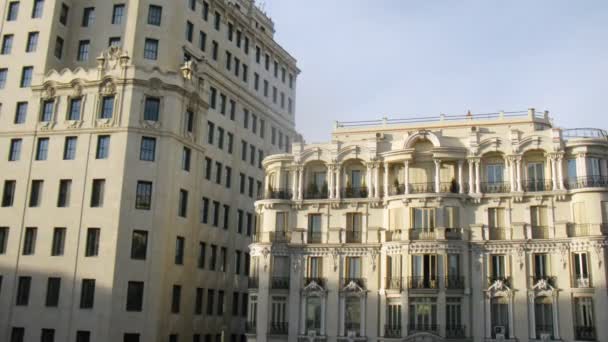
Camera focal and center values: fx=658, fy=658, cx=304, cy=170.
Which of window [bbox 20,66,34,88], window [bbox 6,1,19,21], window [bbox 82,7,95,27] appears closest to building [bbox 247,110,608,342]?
window [bbox 82,7,95,27]

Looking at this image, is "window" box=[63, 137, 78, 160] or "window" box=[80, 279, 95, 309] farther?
"window" box=[63, 137, 78, 160]

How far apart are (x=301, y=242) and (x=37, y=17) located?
114ft

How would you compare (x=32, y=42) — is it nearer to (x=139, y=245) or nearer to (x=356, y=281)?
(x=139, y=245)

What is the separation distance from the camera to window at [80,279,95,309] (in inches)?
2206

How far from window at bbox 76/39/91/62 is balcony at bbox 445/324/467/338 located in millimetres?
43020

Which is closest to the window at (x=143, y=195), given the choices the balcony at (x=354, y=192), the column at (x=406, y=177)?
the balcony at (x=354, y=192)

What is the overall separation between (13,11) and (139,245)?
2921cm

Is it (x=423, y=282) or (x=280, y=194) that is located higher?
(x=280, y=194)

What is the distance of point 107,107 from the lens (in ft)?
199

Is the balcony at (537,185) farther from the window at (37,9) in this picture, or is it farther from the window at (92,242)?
the window at (37,9)

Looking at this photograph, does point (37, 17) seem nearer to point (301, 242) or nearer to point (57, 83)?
point (57, 83)

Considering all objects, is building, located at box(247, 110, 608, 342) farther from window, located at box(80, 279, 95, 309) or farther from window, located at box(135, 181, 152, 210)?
window, located at box(80, 279, 95, 309)

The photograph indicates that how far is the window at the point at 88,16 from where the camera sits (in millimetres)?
66875

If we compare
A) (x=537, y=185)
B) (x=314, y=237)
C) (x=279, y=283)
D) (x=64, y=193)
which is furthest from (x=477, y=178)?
(x=64, y=193)
